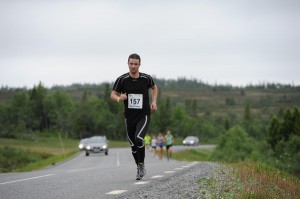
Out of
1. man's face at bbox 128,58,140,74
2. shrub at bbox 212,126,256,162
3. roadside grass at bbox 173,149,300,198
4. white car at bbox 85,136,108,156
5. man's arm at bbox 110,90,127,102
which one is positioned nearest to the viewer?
roadside grass at bbox 173,149,300,198

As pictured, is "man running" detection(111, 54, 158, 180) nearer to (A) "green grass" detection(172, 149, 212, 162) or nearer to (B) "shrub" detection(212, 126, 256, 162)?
(A) "green grass" detection(172, 149, 212, 162)

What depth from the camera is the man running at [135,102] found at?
9.66 m

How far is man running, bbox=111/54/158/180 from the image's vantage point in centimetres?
966

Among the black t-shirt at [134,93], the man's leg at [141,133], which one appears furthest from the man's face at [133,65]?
the man's leg at [141,133]

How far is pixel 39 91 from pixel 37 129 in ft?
39.8

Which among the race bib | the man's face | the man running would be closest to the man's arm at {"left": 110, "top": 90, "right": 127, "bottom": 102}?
the man running

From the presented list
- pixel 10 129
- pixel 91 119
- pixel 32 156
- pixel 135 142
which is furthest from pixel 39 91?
pixel 135 142

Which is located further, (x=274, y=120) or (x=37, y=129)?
(x=37, y=129)

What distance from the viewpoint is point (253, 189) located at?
7699 mm

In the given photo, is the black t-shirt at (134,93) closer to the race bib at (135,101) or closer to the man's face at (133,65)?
the race bib at (135,101)

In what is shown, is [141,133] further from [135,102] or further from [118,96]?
[118,96]

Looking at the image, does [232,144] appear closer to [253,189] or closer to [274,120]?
[274,120]

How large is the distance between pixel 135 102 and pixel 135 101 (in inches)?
0.7

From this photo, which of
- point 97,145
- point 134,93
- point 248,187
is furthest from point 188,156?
point 248,187
